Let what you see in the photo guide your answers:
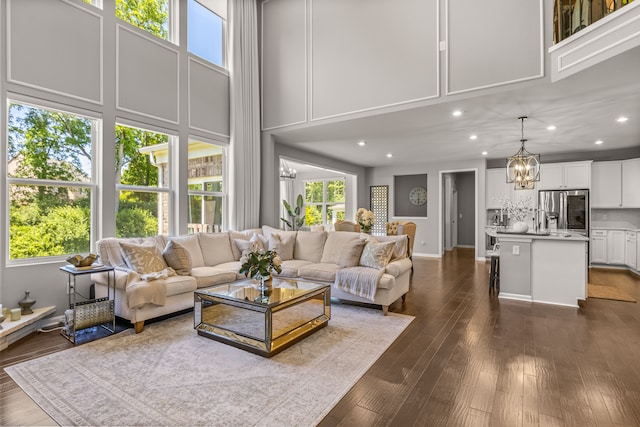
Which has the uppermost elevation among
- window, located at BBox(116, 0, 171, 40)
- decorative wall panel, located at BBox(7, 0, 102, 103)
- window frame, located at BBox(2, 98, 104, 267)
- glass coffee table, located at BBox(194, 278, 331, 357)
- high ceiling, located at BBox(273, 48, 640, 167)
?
window, located at BBox(116, 0, 171, 40)

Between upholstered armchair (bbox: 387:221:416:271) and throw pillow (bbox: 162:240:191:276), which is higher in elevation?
upholstered armchair (bbox: 387:221:416:271)

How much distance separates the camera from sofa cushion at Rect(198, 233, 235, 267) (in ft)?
16.0

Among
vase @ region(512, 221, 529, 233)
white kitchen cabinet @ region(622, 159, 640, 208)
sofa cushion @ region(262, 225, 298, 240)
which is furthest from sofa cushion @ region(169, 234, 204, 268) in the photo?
white kitchen cabinet @ region(622, 159, 640, 208)

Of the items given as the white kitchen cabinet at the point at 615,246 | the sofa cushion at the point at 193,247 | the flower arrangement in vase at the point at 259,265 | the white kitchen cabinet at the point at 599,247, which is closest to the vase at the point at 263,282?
the flower arrangement in vase at the point at 259,265

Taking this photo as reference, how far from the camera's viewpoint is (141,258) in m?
3.82

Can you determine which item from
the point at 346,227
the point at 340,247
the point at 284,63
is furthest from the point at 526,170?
the point at 284,63

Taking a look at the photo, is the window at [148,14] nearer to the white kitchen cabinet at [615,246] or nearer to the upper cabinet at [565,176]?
the upper cabinet at [565,176]

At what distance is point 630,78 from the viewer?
3.66 m

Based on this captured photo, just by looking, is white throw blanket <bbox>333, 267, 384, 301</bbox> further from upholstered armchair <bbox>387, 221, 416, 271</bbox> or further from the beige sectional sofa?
upholstered armchair <bbox>387, 221, 416, 271</bbox>

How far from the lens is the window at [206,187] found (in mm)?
5523

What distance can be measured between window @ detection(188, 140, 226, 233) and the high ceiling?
1.27 meters

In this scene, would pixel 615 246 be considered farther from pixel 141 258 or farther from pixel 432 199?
pixel 141 258

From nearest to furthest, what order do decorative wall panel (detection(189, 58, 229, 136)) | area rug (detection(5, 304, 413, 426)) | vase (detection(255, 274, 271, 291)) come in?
1. area rug (detection(5, 304, 413, 426))
2. vase (detection(255, 274, 271, 291))
3. decorative wall panel (detection(189, 58, 229, 136))

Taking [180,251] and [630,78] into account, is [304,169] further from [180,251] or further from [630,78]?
[630,78]
